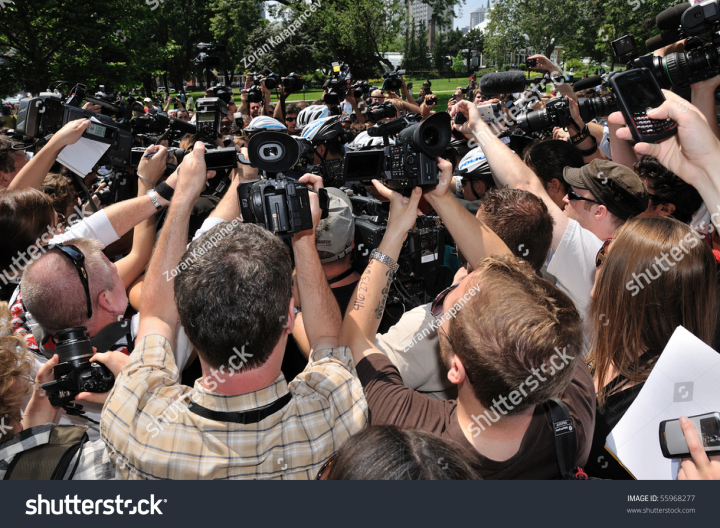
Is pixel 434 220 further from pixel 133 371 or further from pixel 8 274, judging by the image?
pixel 8 274

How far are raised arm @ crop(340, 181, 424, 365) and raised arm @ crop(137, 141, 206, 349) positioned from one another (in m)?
0.71

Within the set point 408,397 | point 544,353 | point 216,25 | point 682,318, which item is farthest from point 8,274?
point 216,25

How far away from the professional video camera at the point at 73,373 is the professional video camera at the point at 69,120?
7.49 ft

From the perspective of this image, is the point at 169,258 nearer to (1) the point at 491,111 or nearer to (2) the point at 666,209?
(2) the point at 666,209

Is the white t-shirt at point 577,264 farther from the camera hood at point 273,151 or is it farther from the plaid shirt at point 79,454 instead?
the plaid shirt at point 79,454

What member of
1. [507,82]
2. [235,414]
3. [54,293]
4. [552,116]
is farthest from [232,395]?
[507,82]

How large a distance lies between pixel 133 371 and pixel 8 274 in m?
1.69

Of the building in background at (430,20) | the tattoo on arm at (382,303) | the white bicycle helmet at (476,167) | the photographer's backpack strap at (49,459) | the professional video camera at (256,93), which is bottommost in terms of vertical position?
the photographer's backpack strap at (49,459)

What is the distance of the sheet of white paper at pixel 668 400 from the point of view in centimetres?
156

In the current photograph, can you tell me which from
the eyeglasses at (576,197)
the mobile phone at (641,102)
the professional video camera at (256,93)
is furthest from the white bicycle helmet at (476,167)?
the professional video camera at (256,93)

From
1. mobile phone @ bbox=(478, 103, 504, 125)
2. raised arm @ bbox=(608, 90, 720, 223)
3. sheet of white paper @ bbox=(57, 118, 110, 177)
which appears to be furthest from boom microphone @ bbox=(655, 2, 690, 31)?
sheet of white paper @ bbox=(57, 118, 110, 177)

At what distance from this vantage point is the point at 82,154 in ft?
12.2

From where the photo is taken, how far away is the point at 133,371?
5.70ft

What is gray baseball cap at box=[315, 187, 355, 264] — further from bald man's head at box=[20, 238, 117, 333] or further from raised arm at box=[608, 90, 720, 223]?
raised arm at box=[608, 90, 720, 223]
